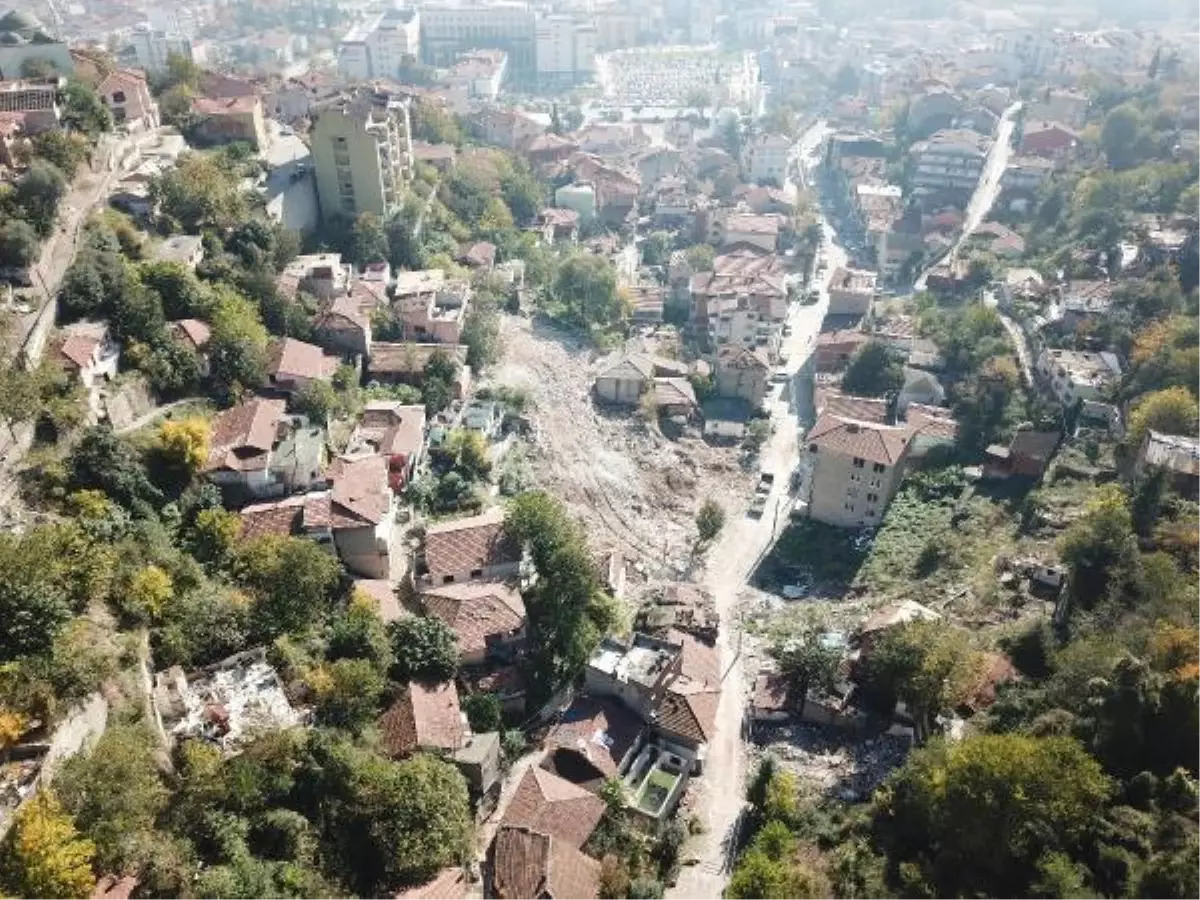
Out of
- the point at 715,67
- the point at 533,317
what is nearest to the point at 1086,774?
the point at 533,317

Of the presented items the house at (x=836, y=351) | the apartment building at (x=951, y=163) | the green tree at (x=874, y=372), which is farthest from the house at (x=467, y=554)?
the apartment building at (x=951, y=163)

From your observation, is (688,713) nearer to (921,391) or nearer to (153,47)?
(921,391)

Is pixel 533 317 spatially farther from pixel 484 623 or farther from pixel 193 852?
pixel 193 852

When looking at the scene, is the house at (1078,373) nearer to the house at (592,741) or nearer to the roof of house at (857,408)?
the roof of house at (857,408)

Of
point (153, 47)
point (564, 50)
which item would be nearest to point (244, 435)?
point (153, 47)

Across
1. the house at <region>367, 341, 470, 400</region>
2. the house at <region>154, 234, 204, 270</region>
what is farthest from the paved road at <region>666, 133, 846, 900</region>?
the house at <region>154, 234, 204, 270</region>

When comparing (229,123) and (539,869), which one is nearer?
(539,869)
